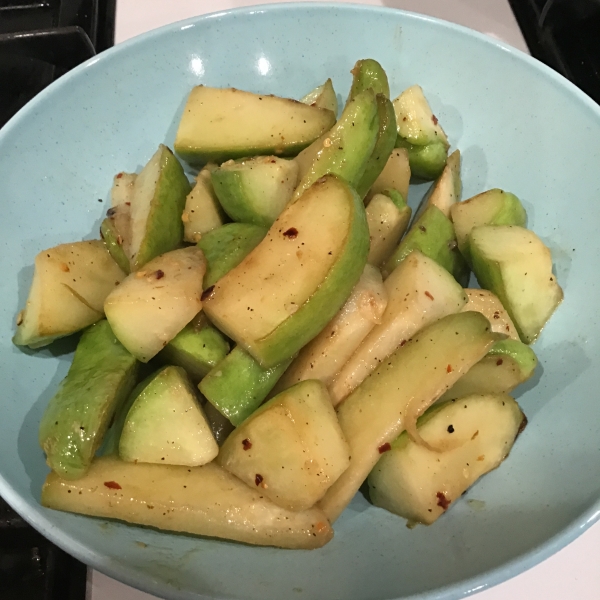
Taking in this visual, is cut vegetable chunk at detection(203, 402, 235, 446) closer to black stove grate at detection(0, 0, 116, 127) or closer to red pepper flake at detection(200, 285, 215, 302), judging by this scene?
red pepper flake at detection(200, 285, 215, 302)

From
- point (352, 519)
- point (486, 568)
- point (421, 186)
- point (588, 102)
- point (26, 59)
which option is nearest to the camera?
point (486, 568)

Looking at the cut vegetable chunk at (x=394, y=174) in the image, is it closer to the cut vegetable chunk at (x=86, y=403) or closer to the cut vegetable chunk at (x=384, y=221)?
the cut vegetable chunk at (x=384, y=221)

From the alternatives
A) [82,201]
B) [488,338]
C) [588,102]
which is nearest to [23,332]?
[82,201]

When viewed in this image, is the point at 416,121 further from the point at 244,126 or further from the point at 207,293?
the point at 207,293

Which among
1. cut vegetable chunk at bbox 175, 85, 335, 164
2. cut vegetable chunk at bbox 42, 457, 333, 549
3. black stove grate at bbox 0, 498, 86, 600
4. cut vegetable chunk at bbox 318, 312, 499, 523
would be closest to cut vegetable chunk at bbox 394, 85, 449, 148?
cut vegetable chunk at bbox 175, 85, 335, 164

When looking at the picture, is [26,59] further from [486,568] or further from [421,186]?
[486,568]
